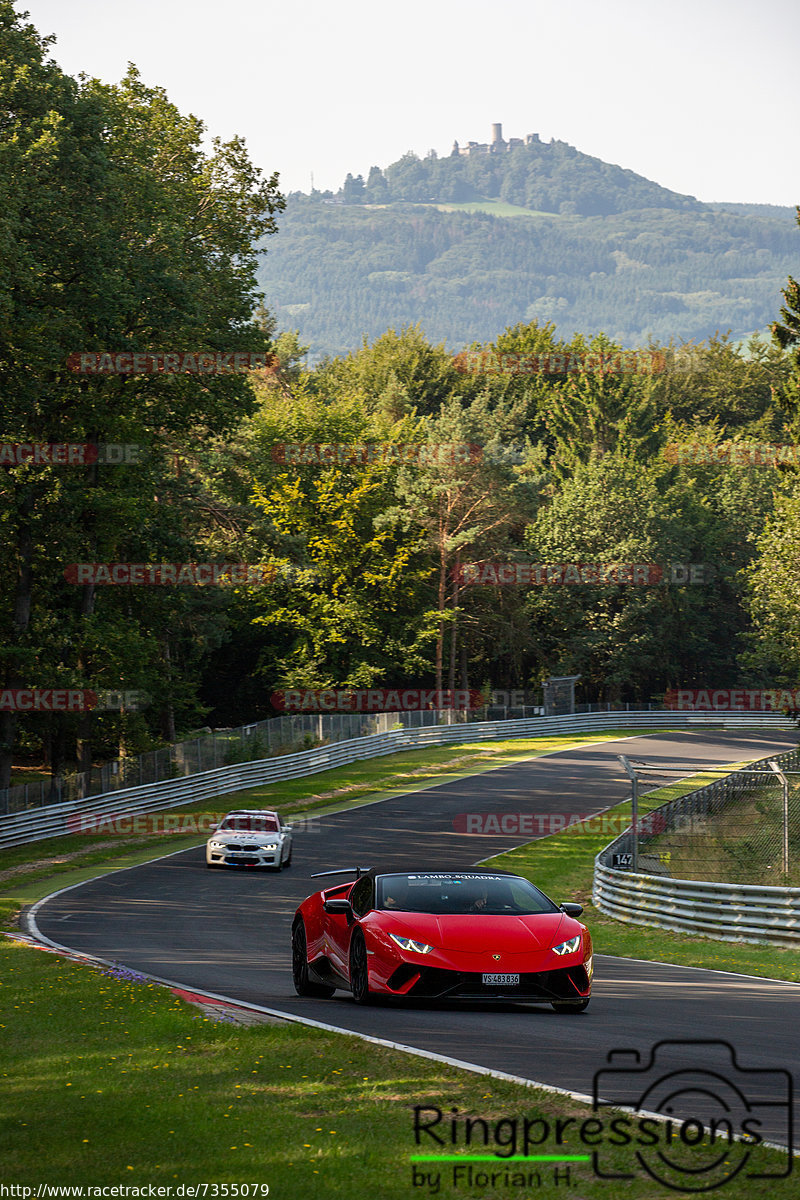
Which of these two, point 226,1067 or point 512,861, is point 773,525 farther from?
point 226,1067

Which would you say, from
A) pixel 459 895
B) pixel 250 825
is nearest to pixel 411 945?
pixel 459 895

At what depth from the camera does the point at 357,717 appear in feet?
188

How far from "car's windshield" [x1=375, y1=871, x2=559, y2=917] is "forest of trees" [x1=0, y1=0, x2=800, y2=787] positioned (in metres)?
21.3

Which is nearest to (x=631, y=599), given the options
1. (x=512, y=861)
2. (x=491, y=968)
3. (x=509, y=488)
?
(x=509, y=488)

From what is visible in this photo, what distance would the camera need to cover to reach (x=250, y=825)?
102 ft

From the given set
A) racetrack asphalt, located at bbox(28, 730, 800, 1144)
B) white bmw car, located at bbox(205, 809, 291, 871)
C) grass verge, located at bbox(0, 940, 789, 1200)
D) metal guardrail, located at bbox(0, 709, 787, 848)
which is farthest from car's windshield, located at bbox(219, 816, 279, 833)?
Answer: grass verge, located at bbox(0, 940, 789, 1200)

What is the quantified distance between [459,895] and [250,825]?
2019 cm

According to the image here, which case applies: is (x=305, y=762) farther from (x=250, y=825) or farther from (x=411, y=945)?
(x=411, y=945)

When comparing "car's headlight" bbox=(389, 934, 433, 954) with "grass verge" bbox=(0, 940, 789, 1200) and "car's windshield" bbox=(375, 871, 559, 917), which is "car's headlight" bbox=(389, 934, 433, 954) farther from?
"grass verge" bbox=(0, 940, 789, 1200)

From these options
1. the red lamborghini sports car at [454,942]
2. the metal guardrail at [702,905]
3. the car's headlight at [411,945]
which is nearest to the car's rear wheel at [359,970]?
the red lamborghini sports car at [454,942]

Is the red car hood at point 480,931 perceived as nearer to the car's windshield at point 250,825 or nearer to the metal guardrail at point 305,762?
the car's windshield at point 250,825

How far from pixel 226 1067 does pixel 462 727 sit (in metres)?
56.7

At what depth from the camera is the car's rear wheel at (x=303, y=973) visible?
12156 mm

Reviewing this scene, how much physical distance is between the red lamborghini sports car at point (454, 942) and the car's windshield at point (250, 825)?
62.5ft
